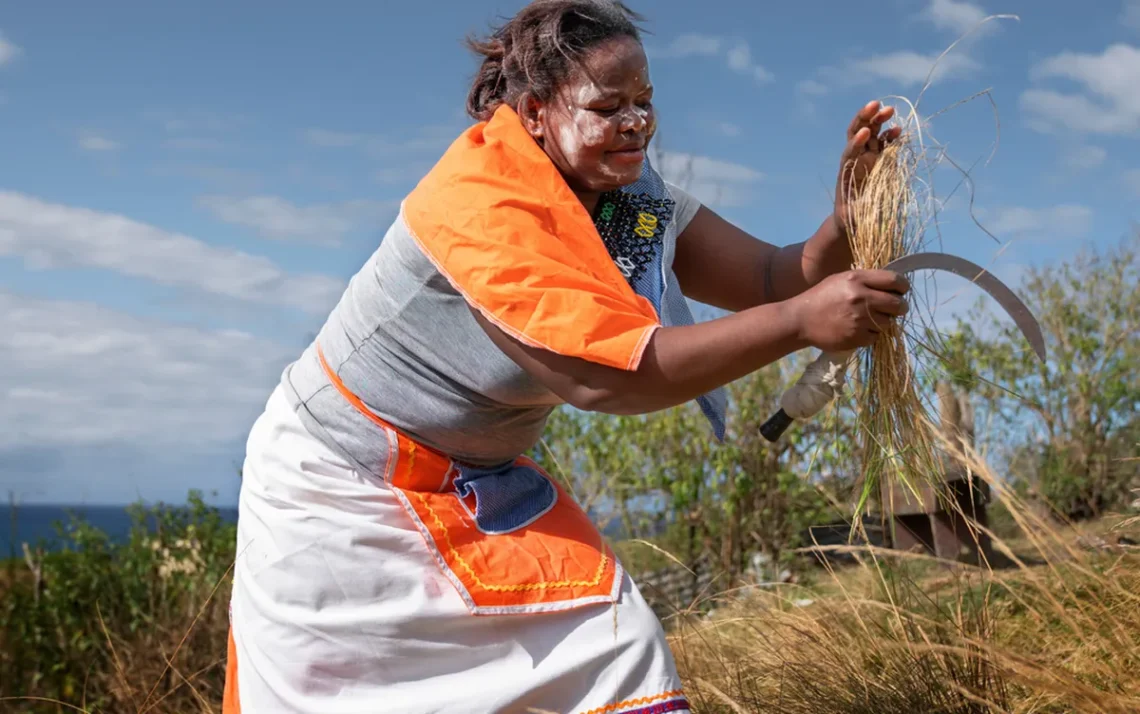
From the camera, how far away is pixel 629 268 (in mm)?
2365

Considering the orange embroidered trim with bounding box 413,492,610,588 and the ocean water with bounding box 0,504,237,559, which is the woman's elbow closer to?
the orange embroidered trim with bounding box 413,492,610,588

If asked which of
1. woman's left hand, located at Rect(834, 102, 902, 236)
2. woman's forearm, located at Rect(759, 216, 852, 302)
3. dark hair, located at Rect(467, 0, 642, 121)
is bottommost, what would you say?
woman's forearm, located at Rect(759, 216, 852, 302)

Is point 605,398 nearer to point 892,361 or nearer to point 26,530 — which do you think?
point 892,361

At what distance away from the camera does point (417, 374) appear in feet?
7.36

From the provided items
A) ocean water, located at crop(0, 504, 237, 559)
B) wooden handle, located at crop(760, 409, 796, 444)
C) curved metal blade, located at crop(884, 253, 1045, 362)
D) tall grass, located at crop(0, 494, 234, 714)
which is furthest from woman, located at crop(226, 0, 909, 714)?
ocean water, located at crop(0, 504, 237, 559)

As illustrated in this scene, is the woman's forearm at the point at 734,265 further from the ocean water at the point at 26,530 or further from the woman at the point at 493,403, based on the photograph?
the ocean water at the point at 26,530

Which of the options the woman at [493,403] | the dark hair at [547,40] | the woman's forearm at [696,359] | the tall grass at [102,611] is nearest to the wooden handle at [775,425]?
the woman at [493,403]

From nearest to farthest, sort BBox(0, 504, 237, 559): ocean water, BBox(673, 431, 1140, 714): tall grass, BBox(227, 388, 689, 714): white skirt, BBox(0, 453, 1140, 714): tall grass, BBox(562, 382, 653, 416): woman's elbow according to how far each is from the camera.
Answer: BBox(562, 382, 653, 416): woman's elbow → BBox(227, 388, 689, 714): white skirt → BBox(673, 431, 1140, 714): tall grass → BBox(0, 453, 1140, 714): tall grass → BBox(0, 504, 237, 559): ocean water

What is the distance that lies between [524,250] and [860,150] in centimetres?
93

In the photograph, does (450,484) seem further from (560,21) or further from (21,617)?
(21,617)

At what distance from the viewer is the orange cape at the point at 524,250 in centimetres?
188

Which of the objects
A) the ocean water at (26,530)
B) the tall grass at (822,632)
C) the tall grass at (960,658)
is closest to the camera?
the tall grass at (960,658)

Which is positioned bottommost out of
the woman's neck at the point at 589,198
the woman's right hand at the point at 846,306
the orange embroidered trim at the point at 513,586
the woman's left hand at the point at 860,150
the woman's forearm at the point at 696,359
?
the orange embroidered trim at the point at 513,586

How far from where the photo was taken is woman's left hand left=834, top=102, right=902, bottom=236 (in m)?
2.46
